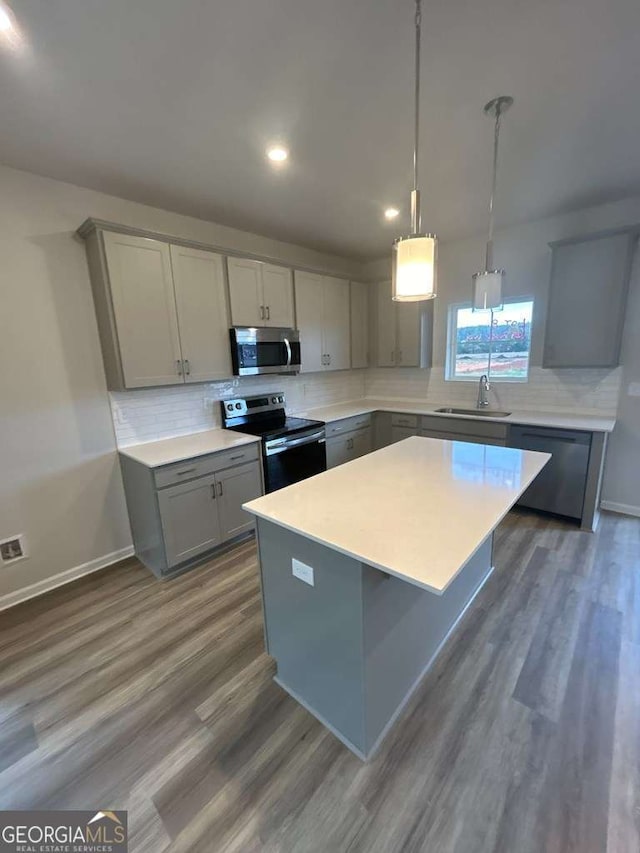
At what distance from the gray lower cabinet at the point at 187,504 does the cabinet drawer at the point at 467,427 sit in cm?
195

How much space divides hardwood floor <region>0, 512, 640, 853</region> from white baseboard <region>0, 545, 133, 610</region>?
0.11 m

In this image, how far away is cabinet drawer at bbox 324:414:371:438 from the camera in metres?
3.77

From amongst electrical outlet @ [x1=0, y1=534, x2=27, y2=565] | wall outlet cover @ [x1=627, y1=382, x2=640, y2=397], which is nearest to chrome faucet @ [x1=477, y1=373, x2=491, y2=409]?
wall outlet cover @ [x1=627, y1=382, x2=640, y2=397]

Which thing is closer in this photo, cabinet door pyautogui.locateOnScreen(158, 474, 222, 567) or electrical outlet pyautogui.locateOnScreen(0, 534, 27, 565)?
electrical outlet pyautogui.locateOnScreen(0, 534, 27, 565)

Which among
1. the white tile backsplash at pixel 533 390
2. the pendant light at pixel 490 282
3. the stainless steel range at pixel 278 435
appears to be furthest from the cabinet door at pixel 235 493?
the white tile backsplash at pixel 533 390

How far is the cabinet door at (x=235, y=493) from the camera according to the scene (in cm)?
281

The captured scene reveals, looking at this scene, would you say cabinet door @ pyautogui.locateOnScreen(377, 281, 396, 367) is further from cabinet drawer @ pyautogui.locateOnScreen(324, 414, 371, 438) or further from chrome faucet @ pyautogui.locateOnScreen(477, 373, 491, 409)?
chrome faucet @ pyautogui.locateOnScreen(477, 373, 491, 409)

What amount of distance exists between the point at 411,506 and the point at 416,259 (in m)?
0.97

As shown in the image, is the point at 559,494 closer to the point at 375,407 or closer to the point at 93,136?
the point at 375,407

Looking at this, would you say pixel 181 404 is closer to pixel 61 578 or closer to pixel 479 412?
pixel 61 578

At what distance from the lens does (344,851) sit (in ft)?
3.75

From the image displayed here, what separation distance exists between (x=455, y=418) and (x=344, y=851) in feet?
10.3

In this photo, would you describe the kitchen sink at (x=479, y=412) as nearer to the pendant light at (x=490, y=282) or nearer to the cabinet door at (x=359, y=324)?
the cabinet door at (x=359, y=324)

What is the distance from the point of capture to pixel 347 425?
3.98m
